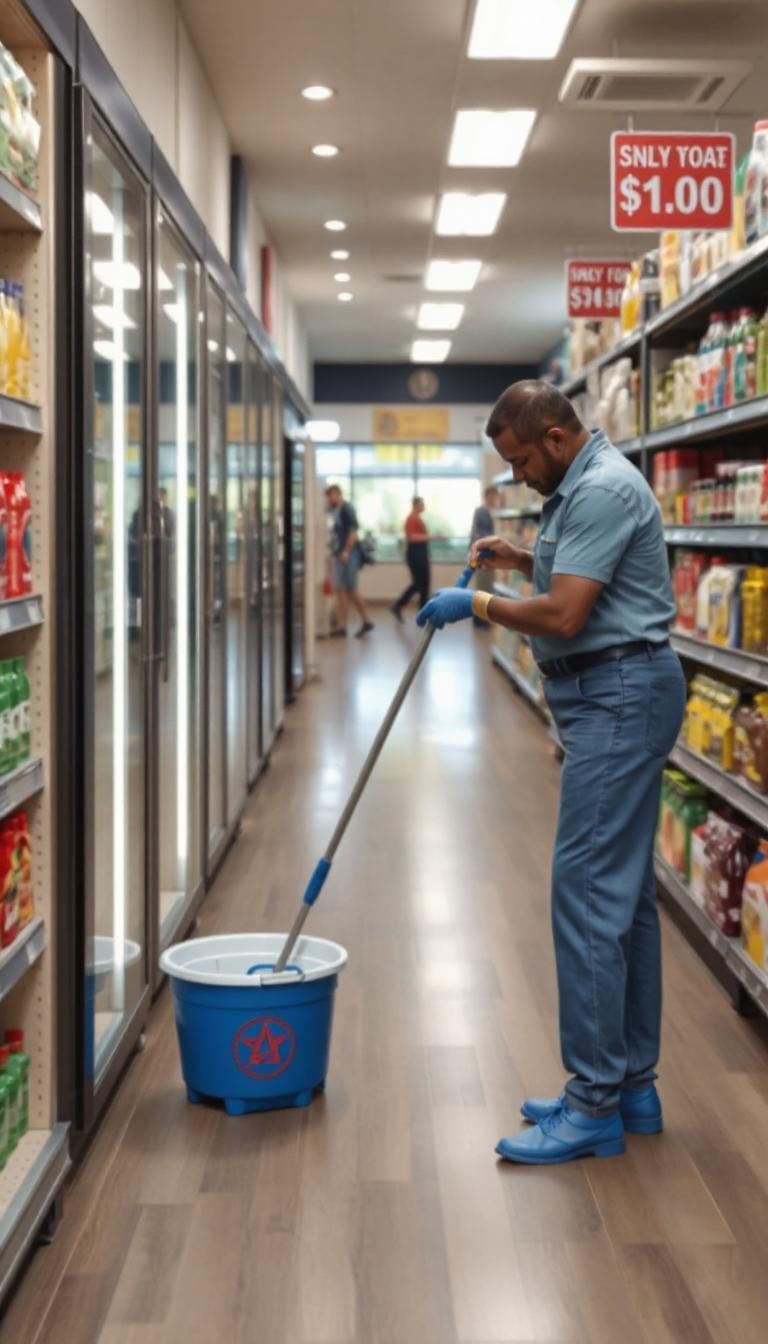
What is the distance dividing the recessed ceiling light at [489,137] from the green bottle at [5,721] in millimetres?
6781

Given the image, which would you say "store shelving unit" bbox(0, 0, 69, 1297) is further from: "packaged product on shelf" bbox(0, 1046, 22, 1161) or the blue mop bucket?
the blue mop bucket

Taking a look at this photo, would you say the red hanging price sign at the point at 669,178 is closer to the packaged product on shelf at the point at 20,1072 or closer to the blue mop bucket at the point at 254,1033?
the blue mop bucket at the point at 254,1033

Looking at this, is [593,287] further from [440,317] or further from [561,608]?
[440,317]

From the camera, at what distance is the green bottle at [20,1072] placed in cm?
287

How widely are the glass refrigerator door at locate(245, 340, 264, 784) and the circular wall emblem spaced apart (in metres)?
15.5

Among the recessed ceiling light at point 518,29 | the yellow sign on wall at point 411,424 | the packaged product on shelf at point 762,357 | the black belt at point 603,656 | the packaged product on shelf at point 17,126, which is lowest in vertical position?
the black belt at point 603,656

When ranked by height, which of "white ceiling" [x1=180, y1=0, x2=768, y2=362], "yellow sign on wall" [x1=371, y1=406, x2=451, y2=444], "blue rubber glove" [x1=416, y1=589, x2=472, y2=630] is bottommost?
"blue rubber glove" [x1=416, y1=589, x2=472, y2=630]

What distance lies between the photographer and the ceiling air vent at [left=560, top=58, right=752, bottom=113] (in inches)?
264

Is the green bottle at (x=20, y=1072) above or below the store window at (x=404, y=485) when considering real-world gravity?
below

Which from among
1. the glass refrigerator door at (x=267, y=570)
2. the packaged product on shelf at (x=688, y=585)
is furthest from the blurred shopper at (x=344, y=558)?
the packaged product on shelf at (x=688, y=585)

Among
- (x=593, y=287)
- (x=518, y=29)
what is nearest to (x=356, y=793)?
(x=518, y=29)

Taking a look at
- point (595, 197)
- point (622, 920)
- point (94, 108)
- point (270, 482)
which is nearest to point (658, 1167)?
point (622, 920)

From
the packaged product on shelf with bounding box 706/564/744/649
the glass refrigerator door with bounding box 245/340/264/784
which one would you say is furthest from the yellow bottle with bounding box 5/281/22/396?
the glass refrigerator door with bounding box 245/340/264/784

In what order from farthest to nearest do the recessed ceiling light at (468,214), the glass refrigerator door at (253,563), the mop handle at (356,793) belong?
the recessed ceiling light at (468,214) < the glass refrigerator door at (253,563) < the mop handle at (356,793)
